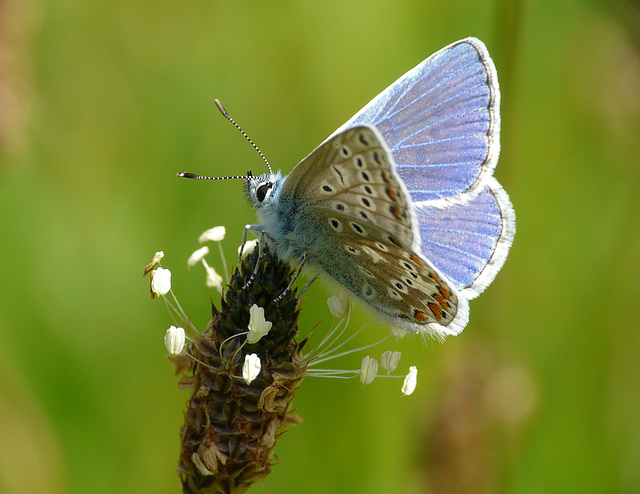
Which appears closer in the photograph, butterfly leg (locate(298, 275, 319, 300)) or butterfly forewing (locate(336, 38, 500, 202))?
butterfly leg (locate(298, 275, 319, 300))

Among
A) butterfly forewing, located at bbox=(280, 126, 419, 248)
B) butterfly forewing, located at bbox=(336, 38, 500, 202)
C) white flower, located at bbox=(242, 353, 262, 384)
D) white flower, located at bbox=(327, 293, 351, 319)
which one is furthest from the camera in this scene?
white flower, located at bbox=(327, 293, 351, 319)

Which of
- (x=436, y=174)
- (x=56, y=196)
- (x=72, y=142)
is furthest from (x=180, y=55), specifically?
(x=436, y=174)

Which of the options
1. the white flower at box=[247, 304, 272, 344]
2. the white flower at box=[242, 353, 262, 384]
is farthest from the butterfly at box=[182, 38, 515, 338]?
the white flower at box=[242, 353, 262, 384]

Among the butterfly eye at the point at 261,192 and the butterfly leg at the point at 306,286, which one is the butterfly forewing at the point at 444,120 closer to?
the butterfly eye at the point at 261,192

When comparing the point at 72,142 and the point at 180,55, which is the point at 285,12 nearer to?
the point at 180,55

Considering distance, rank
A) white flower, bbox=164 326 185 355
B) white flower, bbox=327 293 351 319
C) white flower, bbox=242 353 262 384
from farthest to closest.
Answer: white flower, bbox=327 293 351 319, white flower, bbox=164 326 185 355, white flower, bbox=242 353 262 384

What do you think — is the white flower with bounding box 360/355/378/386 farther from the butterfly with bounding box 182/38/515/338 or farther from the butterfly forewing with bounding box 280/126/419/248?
the butterfly forewing with bounding box 280/126/419/248

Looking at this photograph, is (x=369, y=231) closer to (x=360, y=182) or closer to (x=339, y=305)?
(x=360, y=182)
